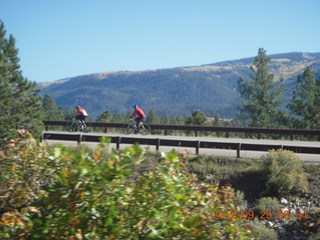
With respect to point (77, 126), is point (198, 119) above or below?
above

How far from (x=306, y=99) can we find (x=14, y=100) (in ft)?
121

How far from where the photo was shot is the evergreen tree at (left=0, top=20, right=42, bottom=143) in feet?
→ 88.2

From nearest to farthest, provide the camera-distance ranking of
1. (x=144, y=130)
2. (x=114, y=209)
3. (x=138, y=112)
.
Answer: (x=114, y=209) → (x=138, y=112) → (x=144, y=130)

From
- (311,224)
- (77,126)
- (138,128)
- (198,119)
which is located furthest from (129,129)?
(198,119)

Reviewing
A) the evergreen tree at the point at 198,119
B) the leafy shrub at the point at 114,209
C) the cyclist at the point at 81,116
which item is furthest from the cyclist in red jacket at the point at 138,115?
the evergreen tree at the point at 198,119

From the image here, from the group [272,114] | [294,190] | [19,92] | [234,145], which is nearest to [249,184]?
[294,190]

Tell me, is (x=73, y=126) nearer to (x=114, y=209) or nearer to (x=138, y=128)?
(x=138, y=128)

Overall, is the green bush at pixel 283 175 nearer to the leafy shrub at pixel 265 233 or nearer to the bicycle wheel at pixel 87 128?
the leafy shrub at pixel 265 233

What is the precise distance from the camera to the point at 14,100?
31.7 metres

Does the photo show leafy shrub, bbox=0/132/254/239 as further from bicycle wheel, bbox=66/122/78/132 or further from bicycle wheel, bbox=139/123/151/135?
bicycle wheel, bbox=66/122/78/132

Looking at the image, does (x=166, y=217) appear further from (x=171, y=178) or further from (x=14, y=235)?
(x=14, y=235)

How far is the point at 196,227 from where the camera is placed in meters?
3.91

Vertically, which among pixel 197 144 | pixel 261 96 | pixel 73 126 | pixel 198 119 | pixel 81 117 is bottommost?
pixel 197 144

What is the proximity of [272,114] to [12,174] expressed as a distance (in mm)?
47886
